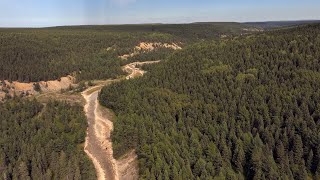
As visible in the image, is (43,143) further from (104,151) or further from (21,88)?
(21,88)

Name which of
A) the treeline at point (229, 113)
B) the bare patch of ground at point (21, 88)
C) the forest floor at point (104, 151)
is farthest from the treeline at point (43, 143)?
the bare patch of ground at point (21, 88)

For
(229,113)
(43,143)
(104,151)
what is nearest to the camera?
(43,143)

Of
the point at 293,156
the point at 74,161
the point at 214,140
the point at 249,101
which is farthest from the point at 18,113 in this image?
the point at 293,156

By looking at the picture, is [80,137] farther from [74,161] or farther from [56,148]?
[74,161]

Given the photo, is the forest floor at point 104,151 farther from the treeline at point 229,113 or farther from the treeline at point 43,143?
the treeline at point 229,113

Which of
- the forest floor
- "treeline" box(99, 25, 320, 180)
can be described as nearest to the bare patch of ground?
"treeline" box(99, 25, 320, 180)

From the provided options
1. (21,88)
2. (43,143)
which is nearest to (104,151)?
(43,143)
